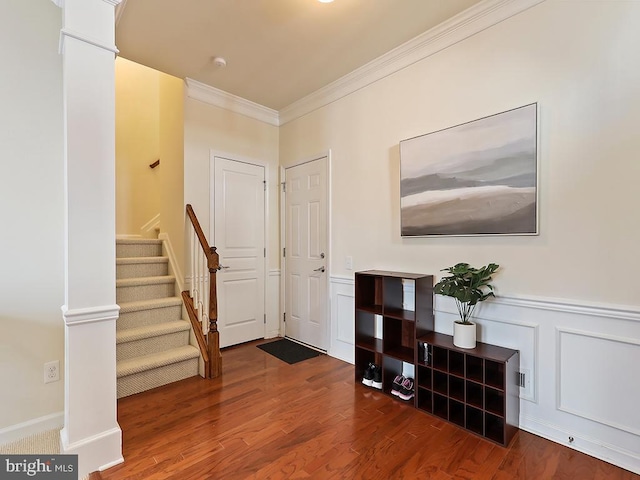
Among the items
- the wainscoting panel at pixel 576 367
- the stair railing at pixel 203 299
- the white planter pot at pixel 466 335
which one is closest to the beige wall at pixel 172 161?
the stair railing at pixel 203 299

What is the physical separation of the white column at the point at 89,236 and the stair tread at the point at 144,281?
1335 millimetres

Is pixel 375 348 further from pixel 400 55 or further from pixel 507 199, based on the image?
pixel 400 55

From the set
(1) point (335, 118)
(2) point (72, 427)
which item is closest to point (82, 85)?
(2) point (72, 427)

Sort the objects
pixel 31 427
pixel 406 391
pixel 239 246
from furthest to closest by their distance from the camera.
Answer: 1. pixel 239 246
2. pixel 406 391
3. pixel 31 427

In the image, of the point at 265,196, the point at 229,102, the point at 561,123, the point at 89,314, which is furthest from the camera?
the point at 265,196

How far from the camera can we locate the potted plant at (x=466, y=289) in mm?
2012

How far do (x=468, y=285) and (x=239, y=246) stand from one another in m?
2.53

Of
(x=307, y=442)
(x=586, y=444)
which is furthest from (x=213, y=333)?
(x=586, y=444)

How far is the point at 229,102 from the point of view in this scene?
3539 millimetres

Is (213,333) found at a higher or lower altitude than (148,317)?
lower

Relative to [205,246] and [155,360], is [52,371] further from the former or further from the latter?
[205,246]

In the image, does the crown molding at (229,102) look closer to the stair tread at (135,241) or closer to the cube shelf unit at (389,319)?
the stair tread at (135,241)

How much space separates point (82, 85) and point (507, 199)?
2.60 meters

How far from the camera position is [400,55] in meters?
2.65
